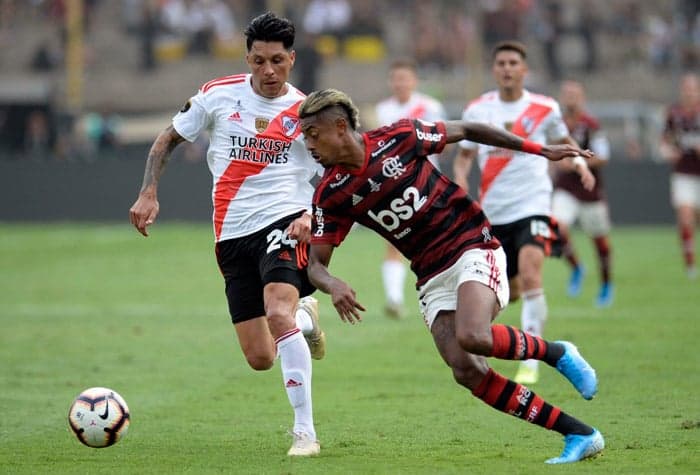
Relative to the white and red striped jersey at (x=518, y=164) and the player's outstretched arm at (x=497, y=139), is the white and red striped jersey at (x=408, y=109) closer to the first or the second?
the white and red striped jersey at (x=518, y=164)

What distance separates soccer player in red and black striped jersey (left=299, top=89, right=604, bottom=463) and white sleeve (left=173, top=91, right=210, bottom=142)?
1445mm

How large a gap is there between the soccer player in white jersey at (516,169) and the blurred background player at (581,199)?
4.14m

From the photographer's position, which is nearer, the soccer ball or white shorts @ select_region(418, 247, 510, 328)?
white shorts @ select_region(418, 247, 510, 328)

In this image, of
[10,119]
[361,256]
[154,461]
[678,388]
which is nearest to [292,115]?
[154,461]

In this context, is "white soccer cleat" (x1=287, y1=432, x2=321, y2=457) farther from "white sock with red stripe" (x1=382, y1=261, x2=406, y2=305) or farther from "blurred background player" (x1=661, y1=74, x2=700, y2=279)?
Answer: "blurred background player" (x1=661, y1=74, x2=700, y2=279)

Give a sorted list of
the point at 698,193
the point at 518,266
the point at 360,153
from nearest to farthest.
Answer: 1. the point at 360,153
2. the point at 518,266
3. the point at 698,193

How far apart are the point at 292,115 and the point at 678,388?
3819mm

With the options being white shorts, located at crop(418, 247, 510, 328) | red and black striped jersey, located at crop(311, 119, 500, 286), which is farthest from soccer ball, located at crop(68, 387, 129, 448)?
white shorts, located at crop(418, 247, 510, 328)

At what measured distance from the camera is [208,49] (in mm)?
36250

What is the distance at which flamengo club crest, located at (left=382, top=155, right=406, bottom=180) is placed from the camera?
7094mm

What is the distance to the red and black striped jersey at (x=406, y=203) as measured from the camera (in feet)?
23.3

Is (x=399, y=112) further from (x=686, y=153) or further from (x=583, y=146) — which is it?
(x=686, y=153)

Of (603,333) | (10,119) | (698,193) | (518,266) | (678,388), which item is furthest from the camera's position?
(10,119)

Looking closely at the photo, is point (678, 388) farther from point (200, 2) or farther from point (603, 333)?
point (200, 2)
